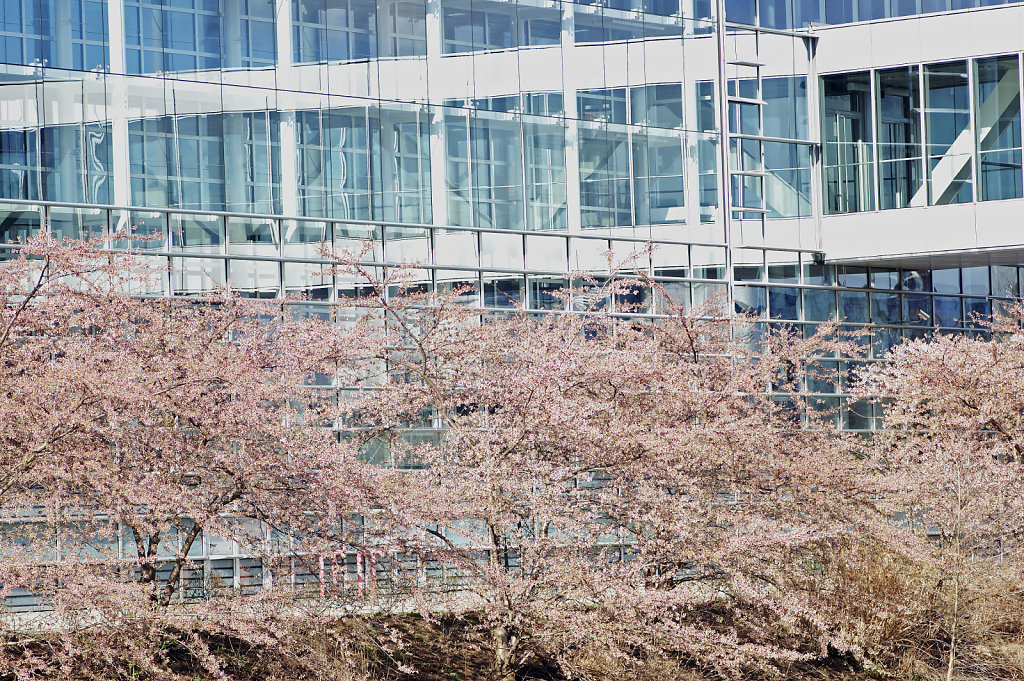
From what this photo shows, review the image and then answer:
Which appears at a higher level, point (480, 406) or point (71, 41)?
→ point (71, 41)

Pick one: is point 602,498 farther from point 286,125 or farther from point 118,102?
point 118,102

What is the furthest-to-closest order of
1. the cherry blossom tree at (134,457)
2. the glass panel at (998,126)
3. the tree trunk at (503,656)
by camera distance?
the glass panel at (998,126) < the tree trunk at (503,656) < the cherry blossom tree at (134,457)

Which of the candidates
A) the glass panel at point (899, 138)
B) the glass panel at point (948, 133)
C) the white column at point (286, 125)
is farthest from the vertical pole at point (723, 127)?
the white column at point (286, 125)

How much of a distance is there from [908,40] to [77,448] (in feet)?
59.2

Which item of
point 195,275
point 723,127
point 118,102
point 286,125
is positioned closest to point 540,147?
point 723,127

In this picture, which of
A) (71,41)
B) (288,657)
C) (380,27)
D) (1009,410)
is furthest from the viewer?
(380,27)

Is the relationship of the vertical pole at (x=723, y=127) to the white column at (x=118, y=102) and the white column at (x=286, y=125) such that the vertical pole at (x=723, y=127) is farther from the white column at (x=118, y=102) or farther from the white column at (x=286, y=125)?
the white column at (x=118, y=102)

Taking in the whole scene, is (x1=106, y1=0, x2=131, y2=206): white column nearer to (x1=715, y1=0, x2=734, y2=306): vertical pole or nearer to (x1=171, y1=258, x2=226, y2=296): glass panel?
(x1=171, y1=258, x2=226, y2=296): glass panel

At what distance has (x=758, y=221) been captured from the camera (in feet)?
80.8

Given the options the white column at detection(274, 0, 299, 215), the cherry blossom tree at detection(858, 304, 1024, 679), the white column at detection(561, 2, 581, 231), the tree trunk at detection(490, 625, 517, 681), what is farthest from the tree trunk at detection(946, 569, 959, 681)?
the white column at detection(274, 0, 299, 215)

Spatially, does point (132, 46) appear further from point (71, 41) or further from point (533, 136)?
point (533, 136)

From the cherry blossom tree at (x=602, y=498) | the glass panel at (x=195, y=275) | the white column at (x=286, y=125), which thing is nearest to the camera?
the cherry blossom tree at (x=602, y=498)

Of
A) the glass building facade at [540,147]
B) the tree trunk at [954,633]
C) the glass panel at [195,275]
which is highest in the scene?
the glass building facade at [540,147]

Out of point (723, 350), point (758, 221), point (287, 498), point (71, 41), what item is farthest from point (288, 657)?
point (758, 221)
